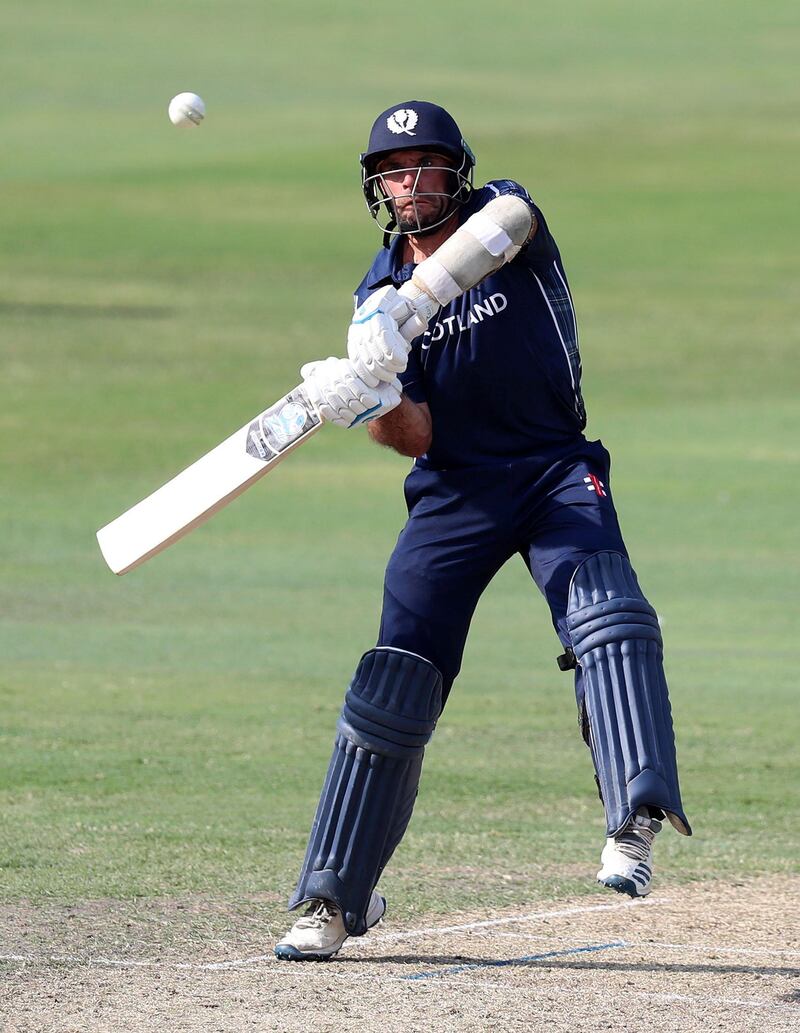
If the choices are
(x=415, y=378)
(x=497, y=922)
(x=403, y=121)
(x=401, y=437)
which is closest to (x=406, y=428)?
(x=401, y=437)

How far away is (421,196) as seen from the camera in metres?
5.16

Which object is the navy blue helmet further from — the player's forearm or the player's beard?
the player's forearm

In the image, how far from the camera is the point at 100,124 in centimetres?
3806

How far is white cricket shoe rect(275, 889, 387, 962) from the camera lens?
504 centimetres

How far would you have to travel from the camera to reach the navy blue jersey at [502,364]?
5156 mm

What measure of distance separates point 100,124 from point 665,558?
1069 inches

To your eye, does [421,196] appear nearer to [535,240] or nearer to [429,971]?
[535,240]

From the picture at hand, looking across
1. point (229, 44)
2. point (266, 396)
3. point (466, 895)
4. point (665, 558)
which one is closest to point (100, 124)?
point (229, 44)

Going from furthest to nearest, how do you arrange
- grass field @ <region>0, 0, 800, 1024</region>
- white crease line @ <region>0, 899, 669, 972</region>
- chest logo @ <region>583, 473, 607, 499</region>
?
grass field @ <region>0, 0, 800, 1024</region> < chest logo @ <region>583, 473, 607, 499</region> < white crease line @ <region>0, 899, 669, 972</region>

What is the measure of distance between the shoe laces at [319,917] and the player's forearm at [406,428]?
1169 mm

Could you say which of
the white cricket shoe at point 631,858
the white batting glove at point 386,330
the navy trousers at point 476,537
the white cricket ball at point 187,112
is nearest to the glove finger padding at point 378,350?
the white batting glove at point 386,330

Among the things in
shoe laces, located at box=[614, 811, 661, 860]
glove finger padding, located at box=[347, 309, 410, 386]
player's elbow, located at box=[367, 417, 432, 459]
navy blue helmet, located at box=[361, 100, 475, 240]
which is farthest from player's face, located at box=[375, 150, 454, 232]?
shoe laces, located at box=[614, 811, 661, 860]

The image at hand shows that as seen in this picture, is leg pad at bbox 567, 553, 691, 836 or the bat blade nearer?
leg pad at bbox 567, 553, 691, 836

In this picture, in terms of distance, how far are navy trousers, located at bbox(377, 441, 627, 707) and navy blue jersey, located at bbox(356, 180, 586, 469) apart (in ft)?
0.25
